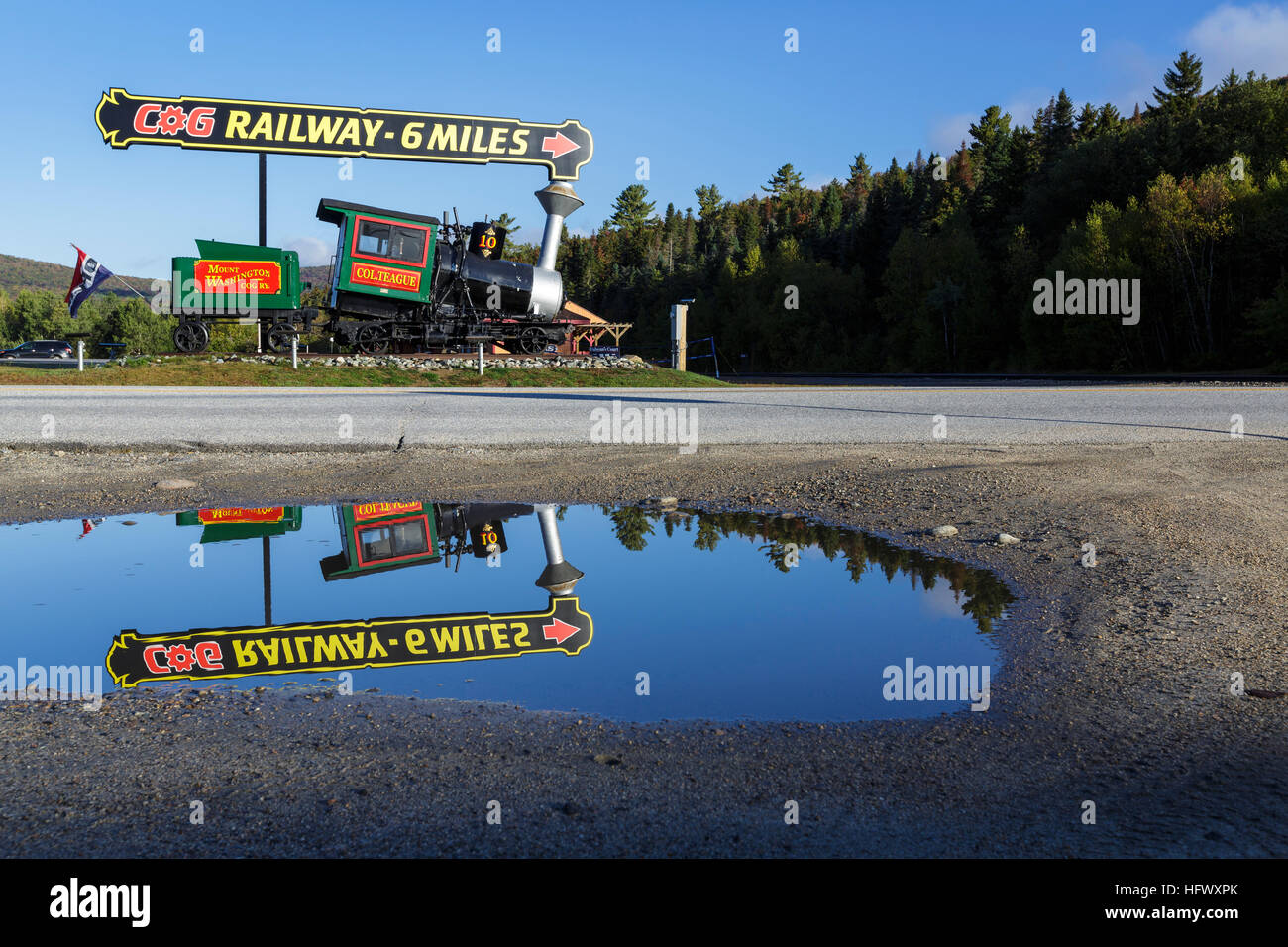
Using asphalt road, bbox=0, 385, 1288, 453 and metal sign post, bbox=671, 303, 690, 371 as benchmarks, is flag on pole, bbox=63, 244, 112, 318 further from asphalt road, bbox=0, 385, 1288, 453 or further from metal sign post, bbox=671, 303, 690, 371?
metal sign post, bbox=671, 303, 690, 371

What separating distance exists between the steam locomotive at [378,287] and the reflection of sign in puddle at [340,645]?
21883 mm

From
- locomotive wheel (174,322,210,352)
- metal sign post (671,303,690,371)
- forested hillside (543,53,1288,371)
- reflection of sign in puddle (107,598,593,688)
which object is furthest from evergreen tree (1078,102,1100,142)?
reflection of sign in puddle (107,598,593,688)

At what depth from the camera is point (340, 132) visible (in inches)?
1085

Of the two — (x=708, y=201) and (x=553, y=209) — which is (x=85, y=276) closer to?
(x=553, y=209)

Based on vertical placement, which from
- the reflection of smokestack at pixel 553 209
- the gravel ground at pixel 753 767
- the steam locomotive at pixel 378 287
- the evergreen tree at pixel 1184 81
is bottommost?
the gravel ground at pixel 753 767

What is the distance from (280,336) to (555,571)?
905 inches

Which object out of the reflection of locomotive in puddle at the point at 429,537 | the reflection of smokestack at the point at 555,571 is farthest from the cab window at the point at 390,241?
the reflection of smokestack at the point at 555,571

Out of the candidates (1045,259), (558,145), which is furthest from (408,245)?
(1045,259)

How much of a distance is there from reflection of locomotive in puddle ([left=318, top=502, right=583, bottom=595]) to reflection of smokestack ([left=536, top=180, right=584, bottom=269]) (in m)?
22.2

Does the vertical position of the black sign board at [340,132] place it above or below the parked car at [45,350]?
above

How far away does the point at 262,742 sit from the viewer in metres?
3.74

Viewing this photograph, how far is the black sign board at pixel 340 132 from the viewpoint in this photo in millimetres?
26344

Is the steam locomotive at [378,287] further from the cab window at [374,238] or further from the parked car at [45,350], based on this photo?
the parked car at [45,350]
